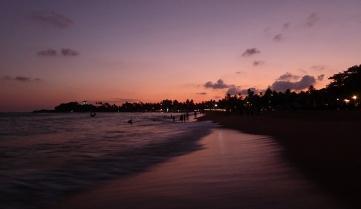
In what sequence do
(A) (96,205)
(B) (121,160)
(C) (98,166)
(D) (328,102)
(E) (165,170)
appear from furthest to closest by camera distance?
(D) (328,102) < (B) (121,160) < (C) (98,166) < (E) (165,170) < (A) (96,205)

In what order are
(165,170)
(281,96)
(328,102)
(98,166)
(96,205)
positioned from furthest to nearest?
(281,96) → (328,102) → (98,166) → (165,170) → (96,205)

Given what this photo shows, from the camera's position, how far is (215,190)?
10.1 metres

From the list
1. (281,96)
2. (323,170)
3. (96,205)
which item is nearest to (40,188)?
(96,205)

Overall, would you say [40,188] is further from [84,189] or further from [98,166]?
[98,166]

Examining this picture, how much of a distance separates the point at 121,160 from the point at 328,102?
92780 millimetres

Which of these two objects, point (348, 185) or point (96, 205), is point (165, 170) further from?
point (348, 185)

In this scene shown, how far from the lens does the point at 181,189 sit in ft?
34.3

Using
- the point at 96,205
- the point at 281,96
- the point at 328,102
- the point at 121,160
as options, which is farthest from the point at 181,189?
the point at 281,96

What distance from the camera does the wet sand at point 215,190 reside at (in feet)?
27.9

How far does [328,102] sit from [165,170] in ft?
314

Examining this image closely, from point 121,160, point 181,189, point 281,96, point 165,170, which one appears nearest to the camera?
point 181,189

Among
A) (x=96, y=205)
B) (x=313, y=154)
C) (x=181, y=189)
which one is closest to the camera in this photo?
(x=96, y=205)

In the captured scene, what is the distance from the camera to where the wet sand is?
8.51 m

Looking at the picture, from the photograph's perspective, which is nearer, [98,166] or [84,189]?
[84,189]
